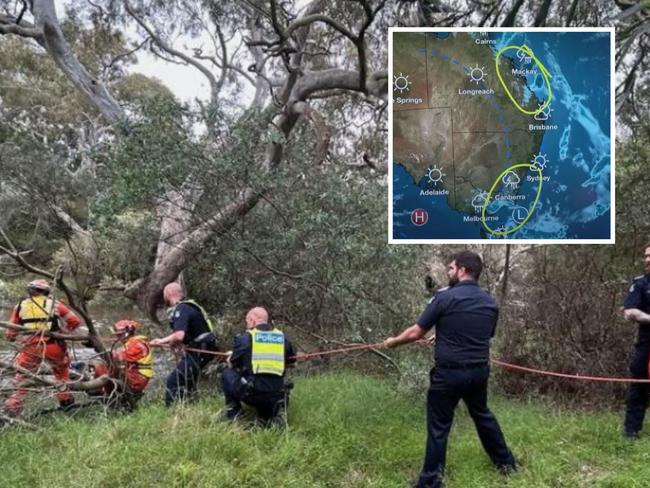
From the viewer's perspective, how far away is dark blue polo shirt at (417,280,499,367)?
423 cm

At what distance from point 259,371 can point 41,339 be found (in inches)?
82.3

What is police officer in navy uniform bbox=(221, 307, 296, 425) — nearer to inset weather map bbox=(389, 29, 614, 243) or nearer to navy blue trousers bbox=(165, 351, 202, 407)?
navy blue trousers bbox=(165, 351, 202, 407)

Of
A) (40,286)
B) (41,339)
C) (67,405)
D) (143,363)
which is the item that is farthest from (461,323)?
(40,286)

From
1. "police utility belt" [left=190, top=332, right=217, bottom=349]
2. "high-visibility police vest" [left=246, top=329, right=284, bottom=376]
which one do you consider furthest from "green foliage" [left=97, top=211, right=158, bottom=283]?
"high-visibility police vest" [left=246, top=329, right=284, bottom=376]

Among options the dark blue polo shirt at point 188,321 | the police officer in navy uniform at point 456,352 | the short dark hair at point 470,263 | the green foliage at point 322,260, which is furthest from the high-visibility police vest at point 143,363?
the short dark hair at point 470,263

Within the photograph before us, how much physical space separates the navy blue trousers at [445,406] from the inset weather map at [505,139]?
1686 millimetres

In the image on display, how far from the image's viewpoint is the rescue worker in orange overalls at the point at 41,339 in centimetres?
552

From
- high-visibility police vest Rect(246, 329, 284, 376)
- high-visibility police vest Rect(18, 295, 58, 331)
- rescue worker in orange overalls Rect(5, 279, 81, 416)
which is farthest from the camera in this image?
high-visibility police vest Rect(18, 295, 58, 331)

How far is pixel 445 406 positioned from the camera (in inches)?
170

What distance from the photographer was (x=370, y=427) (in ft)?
18.2

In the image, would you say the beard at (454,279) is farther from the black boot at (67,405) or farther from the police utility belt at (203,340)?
the black boot at (67,405)

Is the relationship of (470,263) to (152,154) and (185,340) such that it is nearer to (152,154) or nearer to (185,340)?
(185,340)

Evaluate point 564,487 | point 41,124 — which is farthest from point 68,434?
point 41,124

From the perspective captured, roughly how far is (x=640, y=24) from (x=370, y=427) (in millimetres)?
6001
